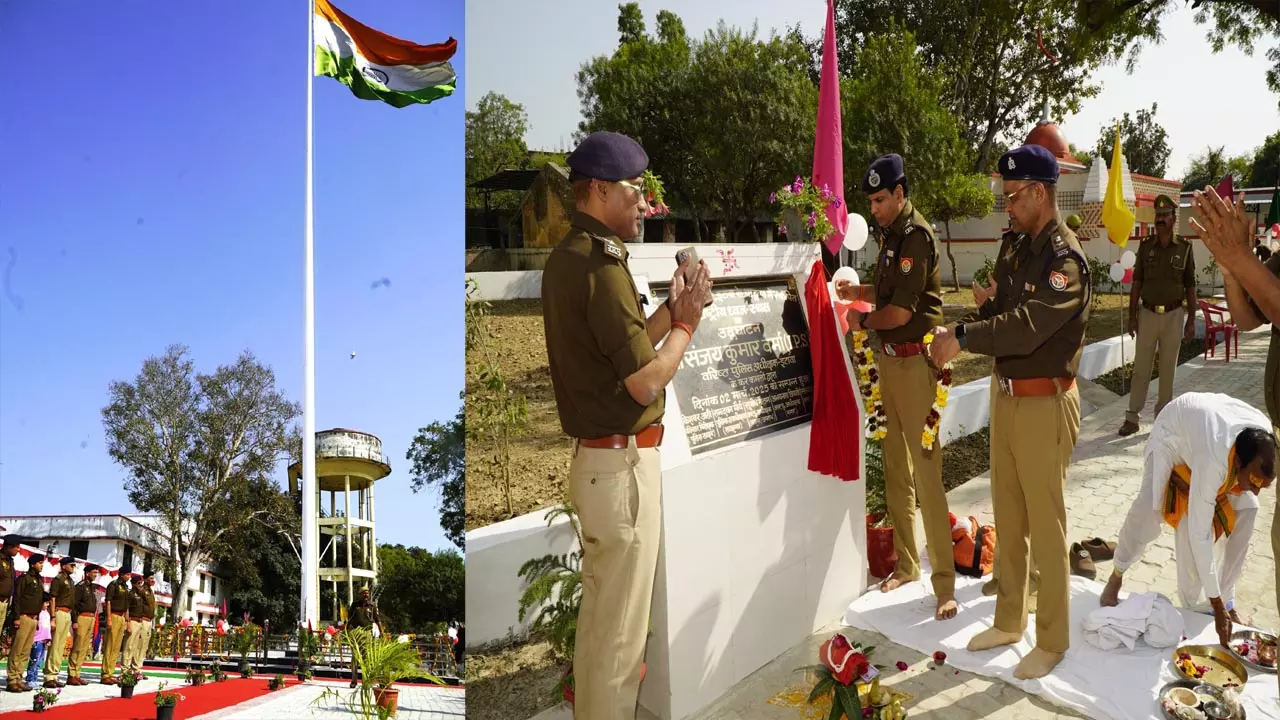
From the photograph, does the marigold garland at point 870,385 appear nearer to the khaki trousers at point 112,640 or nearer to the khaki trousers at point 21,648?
Result: the khaki trousers at point 112,640

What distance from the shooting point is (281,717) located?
3.81m

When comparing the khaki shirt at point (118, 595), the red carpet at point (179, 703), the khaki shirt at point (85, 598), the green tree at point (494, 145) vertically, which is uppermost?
the green tree at point (494, 145)

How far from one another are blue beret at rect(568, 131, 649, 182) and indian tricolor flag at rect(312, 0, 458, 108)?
2836mm

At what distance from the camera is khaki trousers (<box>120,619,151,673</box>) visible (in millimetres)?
4277

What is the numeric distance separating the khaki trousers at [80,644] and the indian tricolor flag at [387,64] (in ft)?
10.9

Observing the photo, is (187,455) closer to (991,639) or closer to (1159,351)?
(991,639)

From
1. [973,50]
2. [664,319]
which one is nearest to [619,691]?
[664,319]

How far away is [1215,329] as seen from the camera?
7547 millimetres

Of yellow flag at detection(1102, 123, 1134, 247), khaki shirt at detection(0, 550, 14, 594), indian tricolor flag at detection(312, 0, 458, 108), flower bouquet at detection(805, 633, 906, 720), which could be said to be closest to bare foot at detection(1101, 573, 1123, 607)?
flower bouquet at detection(805, 633, 906, 720)

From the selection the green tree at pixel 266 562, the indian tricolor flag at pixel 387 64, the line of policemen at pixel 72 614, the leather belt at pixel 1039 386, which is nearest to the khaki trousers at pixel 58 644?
the line of policemen at pixel 72 614

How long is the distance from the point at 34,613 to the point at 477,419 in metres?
2.77

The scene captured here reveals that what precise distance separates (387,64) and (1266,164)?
5931 millimetres

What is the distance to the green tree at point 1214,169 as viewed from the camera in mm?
5609

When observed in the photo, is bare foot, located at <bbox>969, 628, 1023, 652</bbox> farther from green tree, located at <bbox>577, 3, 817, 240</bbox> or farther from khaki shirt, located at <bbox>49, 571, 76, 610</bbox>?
green tree, located at <bbox>577, 3, 817, 240</bbox>
